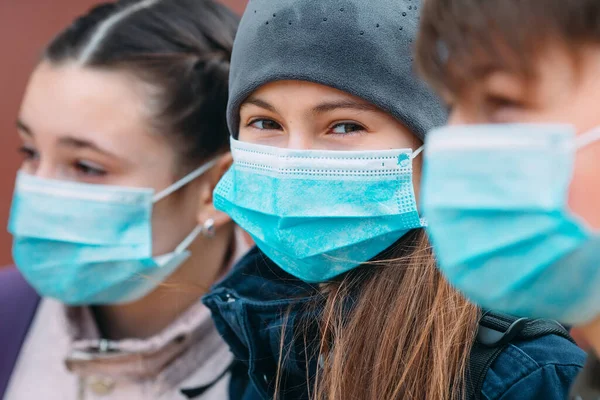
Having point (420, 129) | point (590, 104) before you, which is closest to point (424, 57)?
point (590, 104)

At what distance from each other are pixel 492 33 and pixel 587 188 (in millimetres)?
284

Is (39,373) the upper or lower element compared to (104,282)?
lower

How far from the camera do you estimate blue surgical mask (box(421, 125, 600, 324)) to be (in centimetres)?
110

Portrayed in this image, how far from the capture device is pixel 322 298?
196cm

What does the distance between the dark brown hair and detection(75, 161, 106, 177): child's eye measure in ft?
0.80

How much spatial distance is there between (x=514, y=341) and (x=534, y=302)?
551mm

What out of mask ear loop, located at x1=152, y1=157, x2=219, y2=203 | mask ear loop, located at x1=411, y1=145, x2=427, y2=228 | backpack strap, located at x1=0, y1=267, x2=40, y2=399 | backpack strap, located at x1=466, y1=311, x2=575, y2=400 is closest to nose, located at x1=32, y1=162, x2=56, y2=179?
mask ear loop, located at x1=152, y1=157, x2=219, y2=203

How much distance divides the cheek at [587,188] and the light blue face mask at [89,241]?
1692 millimetres

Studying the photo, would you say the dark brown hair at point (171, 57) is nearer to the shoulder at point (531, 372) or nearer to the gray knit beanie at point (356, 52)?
the gray knit beanie at point (356, 52)

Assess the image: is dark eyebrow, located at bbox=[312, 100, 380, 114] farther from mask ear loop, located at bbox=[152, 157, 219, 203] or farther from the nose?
the nose

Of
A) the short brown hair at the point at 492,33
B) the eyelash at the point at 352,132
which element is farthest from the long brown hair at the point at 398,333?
the short brown hair at the point at 492,33

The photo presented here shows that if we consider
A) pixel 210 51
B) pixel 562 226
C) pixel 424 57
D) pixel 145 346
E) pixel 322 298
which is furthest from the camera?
pixel 210 51

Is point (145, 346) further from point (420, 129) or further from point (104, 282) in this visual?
point (420, 129)

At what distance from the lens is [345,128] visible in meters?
1.95
